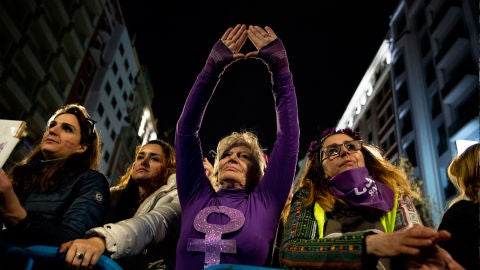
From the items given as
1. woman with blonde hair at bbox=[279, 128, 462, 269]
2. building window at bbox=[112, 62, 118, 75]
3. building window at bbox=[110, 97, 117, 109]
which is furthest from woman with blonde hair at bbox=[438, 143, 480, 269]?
building window at bbox=[112, 62, 118, 75]

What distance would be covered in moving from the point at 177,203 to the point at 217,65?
126 centimetres

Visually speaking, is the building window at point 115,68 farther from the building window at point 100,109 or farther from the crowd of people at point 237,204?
the crowd of people at point 237,204

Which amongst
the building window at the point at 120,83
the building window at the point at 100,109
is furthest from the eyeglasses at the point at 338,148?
the building window at the point at 120,83

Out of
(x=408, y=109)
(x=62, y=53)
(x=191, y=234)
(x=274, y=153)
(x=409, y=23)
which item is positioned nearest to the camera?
(x=191, y=234)

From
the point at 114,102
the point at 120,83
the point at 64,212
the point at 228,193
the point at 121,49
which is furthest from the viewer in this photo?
the point at 120,83

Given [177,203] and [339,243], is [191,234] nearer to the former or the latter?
[177,203]

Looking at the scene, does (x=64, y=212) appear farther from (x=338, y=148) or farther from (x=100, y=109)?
(x=100, y=109)

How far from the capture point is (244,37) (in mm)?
3273

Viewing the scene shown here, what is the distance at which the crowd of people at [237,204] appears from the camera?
1.88 m

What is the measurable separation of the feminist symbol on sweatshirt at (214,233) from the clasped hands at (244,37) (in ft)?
4.46

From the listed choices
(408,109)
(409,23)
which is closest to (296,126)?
(408,109)

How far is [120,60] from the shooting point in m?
36.2

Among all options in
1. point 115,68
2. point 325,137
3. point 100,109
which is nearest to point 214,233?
point 325,137

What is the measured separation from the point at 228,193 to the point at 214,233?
46 centimetres
